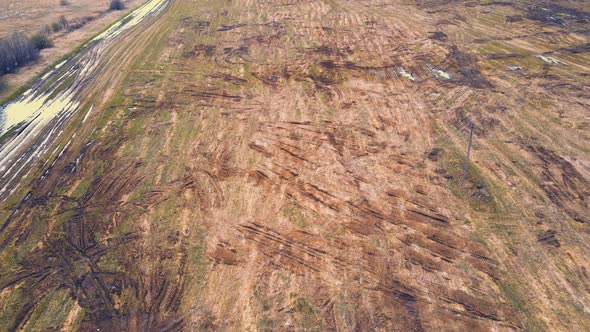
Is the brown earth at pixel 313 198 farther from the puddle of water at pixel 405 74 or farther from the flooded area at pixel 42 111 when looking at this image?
Result: the flooded area at pixel 42 111

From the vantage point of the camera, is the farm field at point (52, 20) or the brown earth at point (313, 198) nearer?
the brown earth at point (313, 198)

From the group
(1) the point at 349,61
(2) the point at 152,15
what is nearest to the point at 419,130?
(1) the point at 349,61

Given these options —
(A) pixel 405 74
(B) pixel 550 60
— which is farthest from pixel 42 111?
(B) pixel 550 60

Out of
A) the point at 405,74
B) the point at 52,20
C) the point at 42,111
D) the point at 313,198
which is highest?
the point at 52,20

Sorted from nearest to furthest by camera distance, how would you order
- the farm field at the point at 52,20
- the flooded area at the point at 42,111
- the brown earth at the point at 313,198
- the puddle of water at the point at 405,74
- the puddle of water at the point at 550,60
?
the brown earth at the point at 313,198, the flooded area at the point at 42,111, the puddle of water at the point at 405,74, the puddle of water at the point at 550,60, the farm field at the point at 52,20

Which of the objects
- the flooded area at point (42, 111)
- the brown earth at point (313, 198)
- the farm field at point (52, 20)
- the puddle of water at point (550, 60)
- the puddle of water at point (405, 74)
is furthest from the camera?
the farm field at point (52, 20)

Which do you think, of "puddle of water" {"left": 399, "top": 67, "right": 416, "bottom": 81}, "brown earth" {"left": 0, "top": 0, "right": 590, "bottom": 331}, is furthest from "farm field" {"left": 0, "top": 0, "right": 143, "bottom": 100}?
A: "puddle of water" {"left": 399, "top": 67, "right": 416, "bottom": 81}

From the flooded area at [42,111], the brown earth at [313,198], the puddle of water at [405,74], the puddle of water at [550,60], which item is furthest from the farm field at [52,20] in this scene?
the puddle of water at [550,60]

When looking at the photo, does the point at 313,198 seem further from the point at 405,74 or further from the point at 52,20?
the point at 52,20

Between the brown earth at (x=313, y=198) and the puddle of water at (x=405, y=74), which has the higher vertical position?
the puddle of water at (x=405, y=74)

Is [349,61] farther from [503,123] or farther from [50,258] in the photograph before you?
[50,258]
